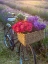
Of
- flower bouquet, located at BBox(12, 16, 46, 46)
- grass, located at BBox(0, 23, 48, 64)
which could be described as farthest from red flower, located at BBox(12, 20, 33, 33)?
grass, located at BBox(0, 23, 48, 64)

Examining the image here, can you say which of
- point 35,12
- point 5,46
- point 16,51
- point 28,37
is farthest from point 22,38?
point 35,12

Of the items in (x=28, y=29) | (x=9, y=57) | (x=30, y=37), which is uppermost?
(x=28, y=29)

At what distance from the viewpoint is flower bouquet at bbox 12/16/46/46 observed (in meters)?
2.79

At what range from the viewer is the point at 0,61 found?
441 cm

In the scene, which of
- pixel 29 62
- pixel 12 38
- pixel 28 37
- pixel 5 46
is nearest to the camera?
pixel 28 37

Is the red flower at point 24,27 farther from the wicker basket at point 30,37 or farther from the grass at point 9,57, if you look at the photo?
the grass at point 9,57

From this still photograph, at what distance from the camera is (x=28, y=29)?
9.20ft

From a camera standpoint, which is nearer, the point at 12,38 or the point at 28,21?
the point at 28,21

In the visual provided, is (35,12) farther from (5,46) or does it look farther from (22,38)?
(22,38)

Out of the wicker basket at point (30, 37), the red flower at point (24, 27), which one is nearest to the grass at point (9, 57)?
the wicker basket at point (30, 37)

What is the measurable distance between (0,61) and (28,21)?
6.03ft

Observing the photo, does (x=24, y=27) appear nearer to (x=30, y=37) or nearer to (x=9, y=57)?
(x=30, y=37)

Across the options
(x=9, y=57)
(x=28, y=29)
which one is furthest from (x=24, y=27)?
(x=9, y=57)

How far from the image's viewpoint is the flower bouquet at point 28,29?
2787 millimetres
